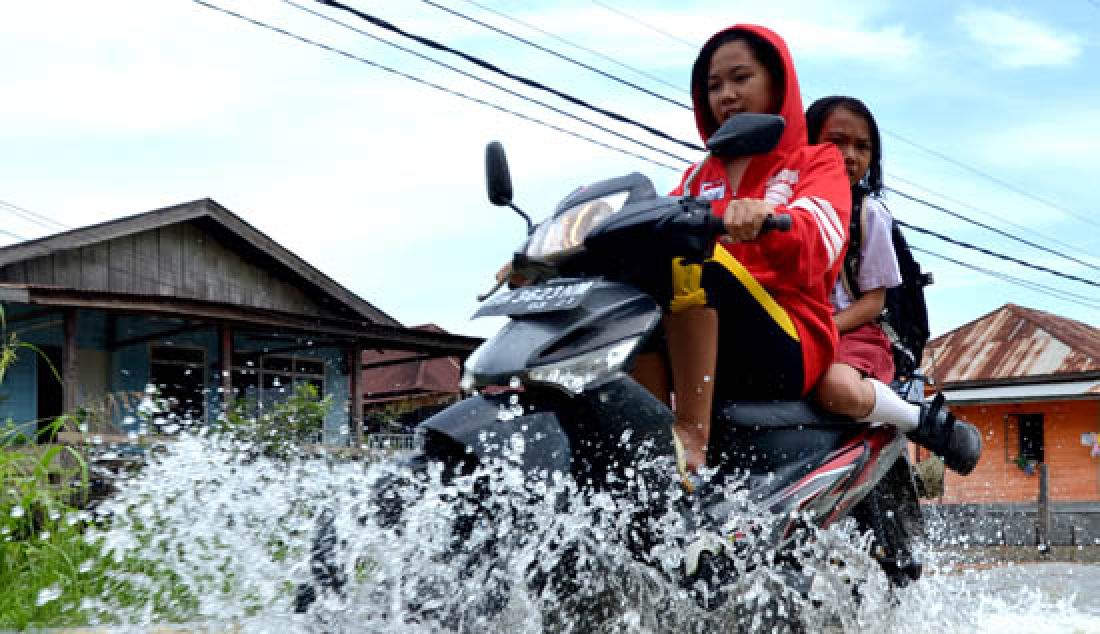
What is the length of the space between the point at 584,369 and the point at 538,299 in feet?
0.71

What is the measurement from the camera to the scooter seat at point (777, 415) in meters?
2.99

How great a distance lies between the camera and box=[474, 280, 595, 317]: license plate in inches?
100

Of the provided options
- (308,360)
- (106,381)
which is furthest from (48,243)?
(308,360)

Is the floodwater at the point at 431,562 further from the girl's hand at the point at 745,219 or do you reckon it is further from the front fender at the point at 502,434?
the girl's hand at the point at 745,219

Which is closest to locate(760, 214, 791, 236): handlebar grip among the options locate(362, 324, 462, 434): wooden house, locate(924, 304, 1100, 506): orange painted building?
locate(362, 324, 462, 434): wooden house

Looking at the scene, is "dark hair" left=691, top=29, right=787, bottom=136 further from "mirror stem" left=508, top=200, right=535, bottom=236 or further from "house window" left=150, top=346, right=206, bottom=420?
"house window" left=150, top=346, right=206, bottom=420

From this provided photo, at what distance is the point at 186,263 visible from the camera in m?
19.7

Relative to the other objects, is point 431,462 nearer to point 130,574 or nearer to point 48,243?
point 130,574

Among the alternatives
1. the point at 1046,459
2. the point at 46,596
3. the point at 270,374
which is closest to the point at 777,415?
the point at 46,596

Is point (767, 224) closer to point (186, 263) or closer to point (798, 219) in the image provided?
point (798, 219)

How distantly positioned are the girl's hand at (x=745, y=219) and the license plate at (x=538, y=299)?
0.36 metres

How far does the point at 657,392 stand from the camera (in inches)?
115

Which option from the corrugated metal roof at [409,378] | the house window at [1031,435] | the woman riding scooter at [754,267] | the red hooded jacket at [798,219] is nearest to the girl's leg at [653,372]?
the woman riding scooter at [754,267]

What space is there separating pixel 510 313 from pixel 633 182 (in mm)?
459
